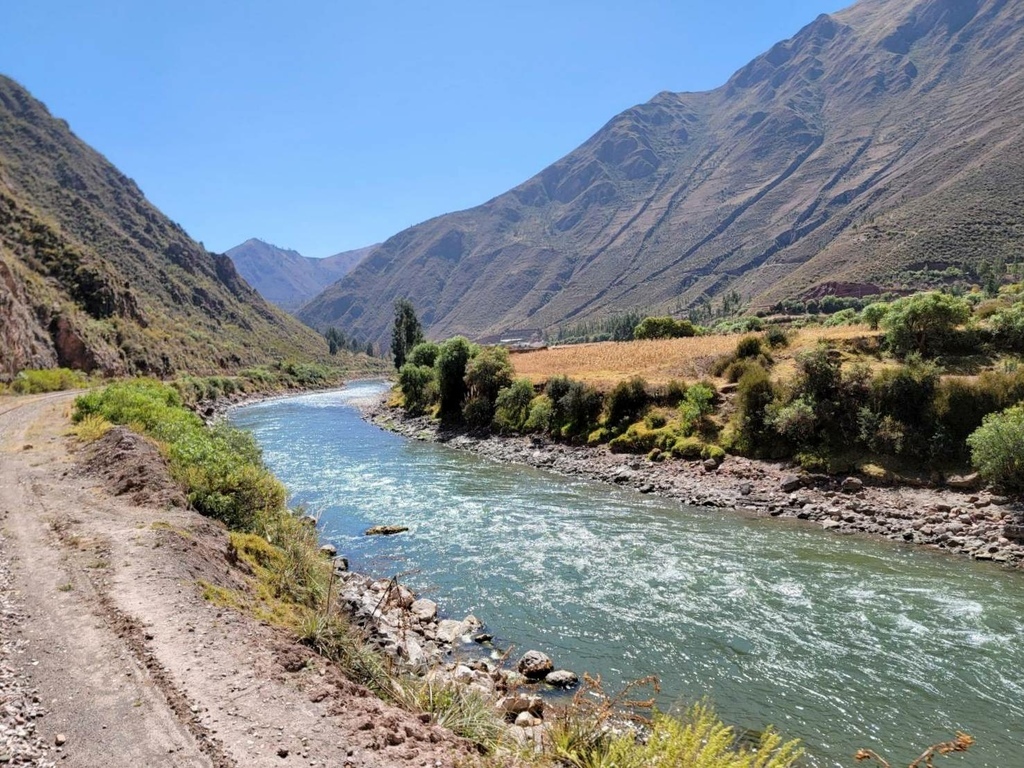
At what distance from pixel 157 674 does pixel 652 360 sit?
139ft

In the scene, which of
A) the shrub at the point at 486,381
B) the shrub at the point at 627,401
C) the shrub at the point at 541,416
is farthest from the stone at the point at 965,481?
the shrub at the point at 486,381

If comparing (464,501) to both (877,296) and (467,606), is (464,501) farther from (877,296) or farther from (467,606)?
(877,296)

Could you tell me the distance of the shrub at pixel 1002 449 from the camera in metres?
20.0

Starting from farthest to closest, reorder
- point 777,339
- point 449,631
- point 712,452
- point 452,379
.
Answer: point 452,379
point 777,339
point 712,452
point 449,631

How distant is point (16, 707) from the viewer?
19.6 ft

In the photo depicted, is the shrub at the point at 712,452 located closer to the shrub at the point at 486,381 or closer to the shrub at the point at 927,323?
the shrub at the point at 927,323

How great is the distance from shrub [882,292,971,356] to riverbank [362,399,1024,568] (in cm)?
1045

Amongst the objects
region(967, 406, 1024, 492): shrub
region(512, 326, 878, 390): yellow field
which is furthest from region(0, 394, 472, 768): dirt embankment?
region(512, 326, 878, 390): yellow field

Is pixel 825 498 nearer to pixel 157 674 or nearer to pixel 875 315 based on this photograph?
pixel 875 315

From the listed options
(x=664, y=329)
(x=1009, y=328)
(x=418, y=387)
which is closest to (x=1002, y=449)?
(x=1009, y=328)

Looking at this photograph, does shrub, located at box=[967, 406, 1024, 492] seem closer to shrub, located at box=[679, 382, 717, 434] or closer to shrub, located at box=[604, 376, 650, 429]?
shrub, located at box=[679, 382, 717, 434]

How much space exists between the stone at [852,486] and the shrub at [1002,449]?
3.88 metres

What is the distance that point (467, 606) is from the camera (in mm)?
14836

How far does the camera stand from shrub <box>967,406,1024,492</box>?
2005cm
